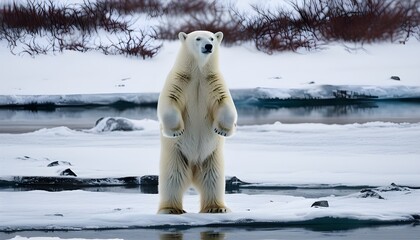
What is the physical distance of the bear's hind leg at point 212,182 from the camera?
11.2 ft

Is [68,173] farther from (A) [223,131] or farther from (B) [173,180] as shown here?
(A) [223,131]

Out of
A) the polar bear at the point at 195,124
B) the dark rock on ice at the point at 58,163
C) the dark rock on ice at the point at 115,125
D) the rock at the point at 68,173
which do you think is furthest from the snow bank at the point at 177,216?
the dark rock on ice at the point at 115,125

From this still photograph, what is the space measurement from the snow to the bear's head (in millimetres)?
574

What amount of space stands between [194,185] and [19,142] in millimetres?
3475

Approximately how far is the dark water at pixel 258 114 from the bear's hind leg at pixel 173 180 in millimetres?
4315

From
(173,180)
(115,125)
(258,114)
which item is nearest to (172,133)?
(173,180)

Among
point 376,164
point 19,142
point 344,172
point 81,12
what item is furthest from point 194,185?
point 81,12

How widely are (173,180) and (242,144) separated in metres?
3.22

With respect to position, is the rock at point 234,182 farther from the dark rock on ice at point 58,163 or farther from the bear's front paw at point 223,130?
the bear's front paw at point 223,130

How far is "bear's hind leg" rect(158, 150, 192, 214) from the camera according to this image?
11.2ft

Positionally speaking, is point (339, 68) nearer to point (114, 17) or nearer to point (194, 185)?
point (114, 17)

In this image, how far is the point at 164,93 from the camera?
10.9 feet

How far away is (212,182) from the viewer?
3439mm

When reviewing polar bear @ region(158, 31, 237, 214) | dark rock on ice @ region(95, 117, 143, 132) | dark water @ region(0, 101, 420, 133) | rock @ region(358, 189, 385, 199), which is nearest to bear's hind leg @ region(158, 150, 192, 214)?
polar bear @ region(158, 31, 237, 214)
